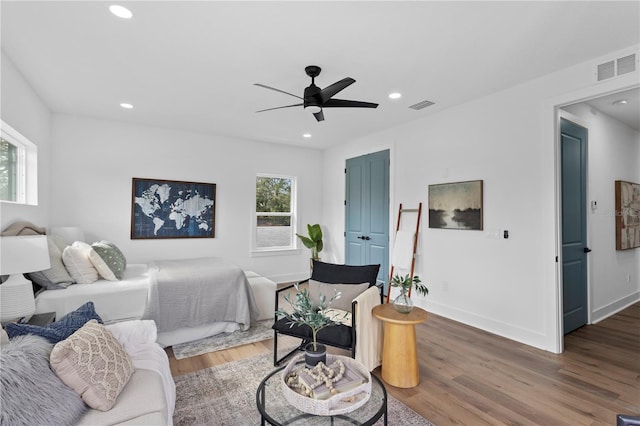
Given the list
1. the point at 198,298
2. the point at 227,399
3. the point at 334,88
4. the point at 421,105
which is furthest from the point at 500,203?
the point at 198,298

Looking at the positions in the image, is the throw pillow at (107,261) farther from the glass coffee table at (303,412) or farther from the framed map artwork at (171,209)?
the glass coffee table at (303,412)

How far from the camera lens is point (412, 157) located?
4.48 metres

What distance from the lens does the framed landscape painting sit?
3.67 metres

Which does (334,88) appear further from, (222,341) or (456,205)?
(222,341)

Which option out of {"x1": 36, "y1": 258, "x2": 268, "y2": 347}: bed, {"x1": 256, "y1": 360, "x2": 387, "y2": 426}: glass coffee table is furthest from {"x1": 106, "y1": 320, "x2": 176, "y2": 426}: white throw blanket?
{"x1": 36, "y1": 258, "x2": 268, "y2": 347}: bed

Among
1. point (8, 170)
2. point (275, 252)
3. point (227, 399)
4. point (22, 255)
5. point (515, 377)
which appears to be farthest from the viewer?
point (275, 252)

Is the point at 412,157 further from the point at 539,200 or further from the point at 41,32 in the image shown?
the point at 41,32

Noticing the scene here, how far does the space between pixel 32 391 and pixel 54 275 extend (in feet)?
7.35

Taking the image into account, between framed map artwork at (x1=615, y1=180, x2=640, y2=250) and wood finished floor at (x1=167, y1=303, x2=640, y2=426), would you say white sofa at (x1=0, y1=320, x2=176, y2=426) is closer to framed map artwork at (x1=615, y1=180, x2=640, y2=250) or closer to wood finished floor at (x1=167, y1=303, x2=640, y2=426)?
wood finished floor at (x1=167, y1=303, x2=640, y2=426)

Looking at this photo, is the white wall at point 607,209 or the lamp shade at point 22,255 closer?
the lamp shade at point 22,255

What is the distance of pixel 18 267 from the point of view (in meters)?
2.04

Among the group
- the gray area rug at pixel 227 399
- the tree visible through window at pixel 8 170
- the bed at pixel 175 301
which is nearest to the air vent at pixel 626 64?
the gray area rug at pixel 227 399

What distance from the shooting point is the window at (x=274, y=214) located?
19.0 ft

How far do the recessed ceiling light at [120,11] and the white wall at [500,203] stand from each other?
3487 millimetres
